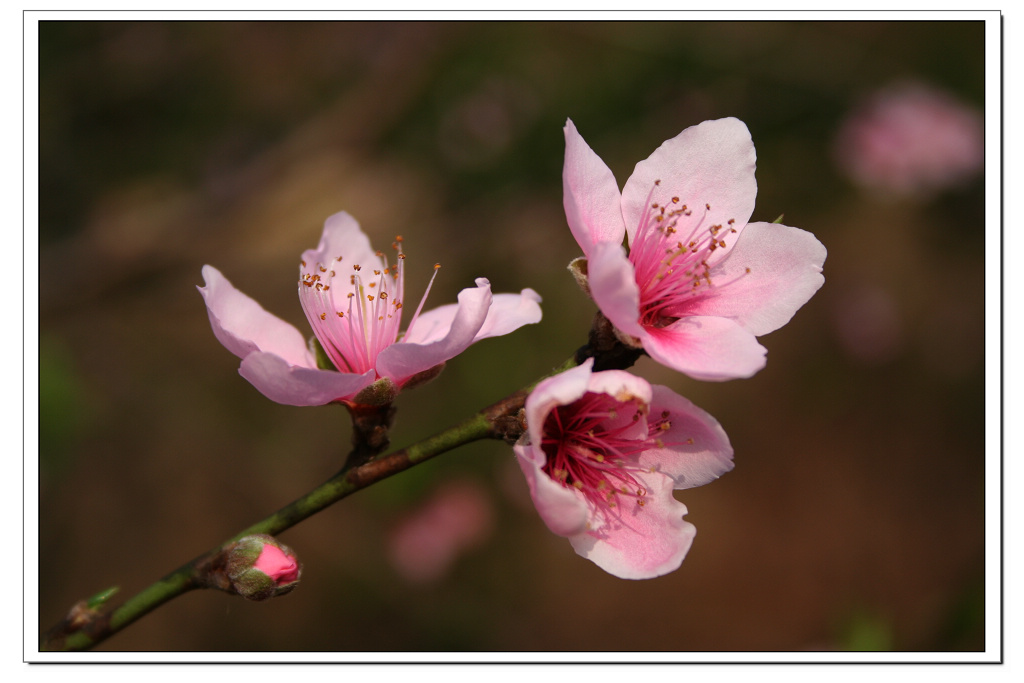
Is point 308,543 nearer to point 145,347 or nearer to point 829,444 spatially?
point 145,347

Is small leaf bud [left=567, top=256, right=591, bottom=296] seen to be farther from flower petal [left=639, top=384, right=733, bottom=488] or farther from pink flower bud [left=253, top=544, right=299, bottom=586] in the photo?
pink flower bud [left=253, top=544, right=299, bottom=586]

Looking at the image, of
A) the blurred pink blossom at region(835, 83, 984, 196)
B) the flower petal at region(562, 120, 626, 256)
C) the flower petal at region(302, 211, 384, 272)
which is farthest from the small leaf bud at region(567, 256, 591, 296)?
the blurred pink blossom at region(835, 83, 984, 196)

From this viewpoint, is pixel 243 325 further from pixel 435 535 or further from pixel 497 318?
pixel 435 535

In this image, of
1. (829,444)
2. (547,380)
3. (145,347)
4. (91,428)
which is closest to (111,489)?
(91,428)

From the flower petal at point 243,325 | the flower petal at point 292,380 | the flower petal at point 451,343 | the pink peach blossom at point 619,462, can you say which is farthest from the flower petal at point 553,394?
the flower petal at point 243,325

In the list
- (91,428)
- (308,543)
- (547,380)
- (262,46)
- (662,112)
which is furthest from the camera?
(262,46)

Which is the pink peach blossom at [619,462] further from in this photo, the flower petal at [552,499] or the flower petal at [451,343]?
the flower petal at [451,343]

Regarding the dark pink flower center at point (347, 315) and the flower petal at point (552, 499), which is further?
the dark pink flower center at point (347, 315)
